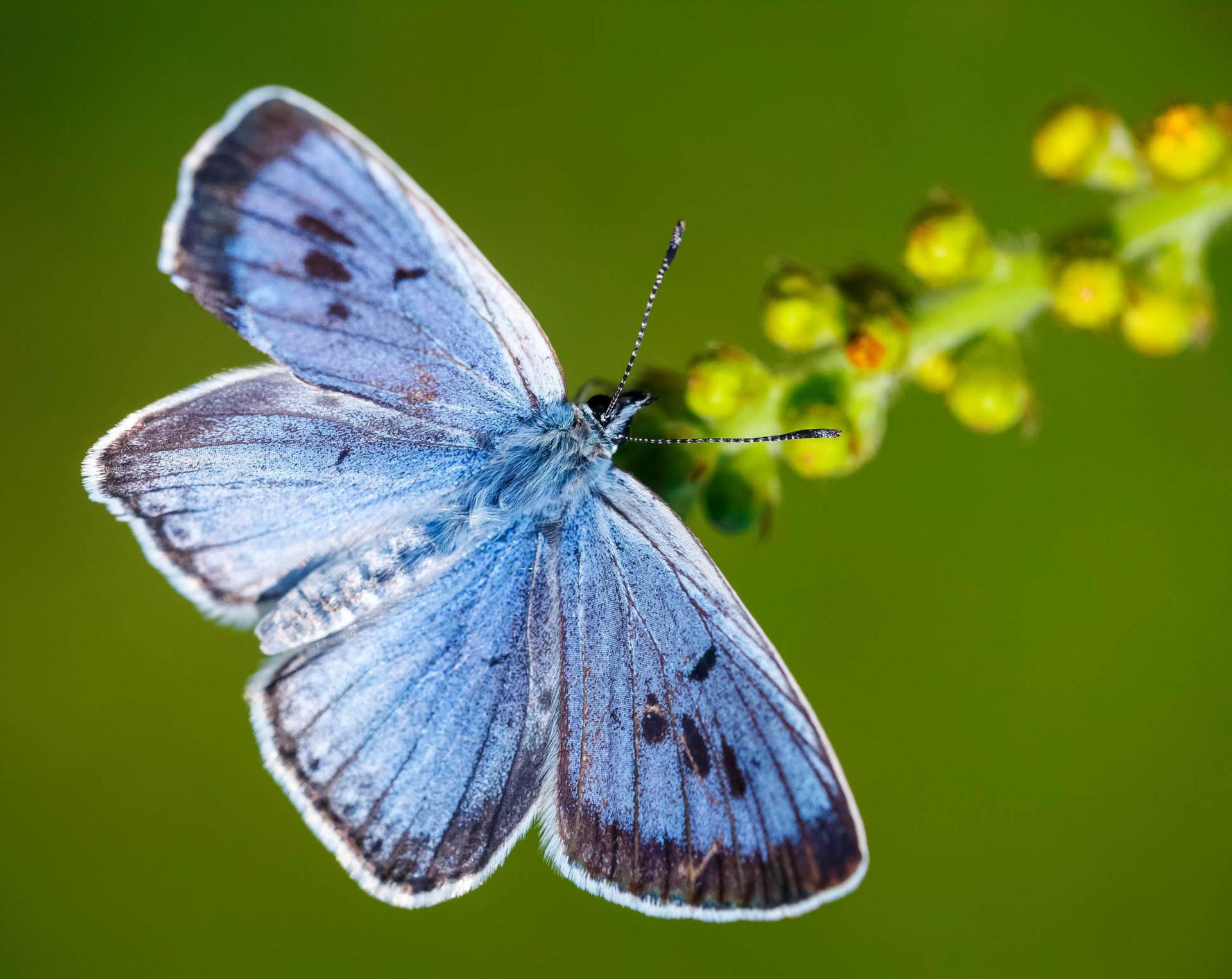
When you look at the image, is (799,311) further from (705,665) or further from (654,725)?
(654,725)

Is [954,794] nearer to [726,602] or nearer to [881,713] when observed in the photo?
[881,713]

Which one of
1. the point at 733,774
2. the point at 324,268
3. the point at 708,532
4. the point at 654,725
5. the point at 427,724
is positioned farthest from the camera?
the point at 708,532

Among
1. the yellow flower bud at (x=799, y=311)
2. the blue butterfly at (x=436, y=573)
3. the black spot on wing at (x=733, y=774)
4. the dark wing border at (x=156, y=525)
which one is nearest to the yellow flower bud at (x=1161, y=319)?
the yellow flower bud at (x=799, y=311)

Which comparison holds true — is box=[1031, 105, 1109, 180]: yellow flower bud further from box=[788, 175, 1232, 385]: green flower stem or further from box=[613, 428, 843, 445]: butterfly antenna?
box=[613, 428, 843, 445]: butterfly antenna

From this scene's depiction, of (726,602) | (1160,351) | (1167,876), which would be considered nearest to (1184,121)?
(1160,351)

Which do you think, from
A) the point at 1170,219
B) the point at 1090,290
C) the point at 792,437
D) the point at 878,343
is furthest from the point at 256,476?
the point at 1170,219

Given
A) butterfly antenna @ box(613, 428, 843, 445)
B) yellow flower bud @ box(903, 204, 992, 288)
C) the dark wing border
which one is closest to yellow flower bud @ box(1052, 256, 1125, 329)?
yellow flower bud @ box(903, 204, 992, 288)
